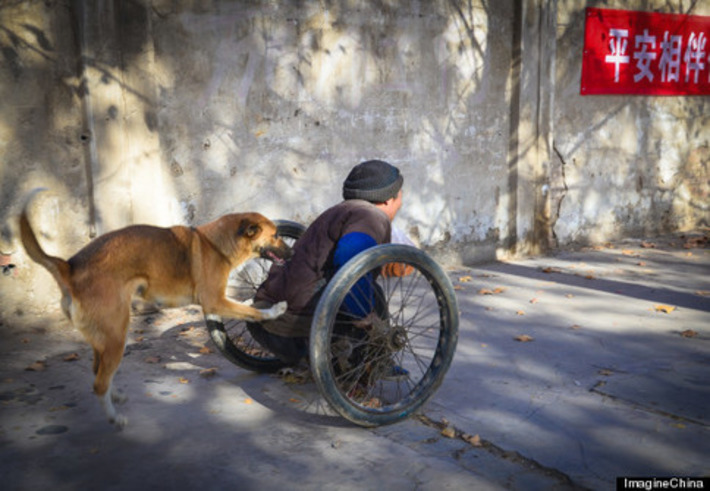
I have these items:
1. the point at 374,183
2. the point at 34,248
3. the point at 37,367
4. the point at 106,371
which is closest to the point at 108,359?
the point at 106,371

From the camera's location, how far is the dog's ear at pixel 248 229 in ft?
12.3

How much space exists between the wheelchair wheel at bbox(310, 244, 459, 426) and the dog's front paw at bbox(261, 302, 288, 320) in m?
0.31

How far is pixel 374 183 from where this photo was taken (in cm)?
382

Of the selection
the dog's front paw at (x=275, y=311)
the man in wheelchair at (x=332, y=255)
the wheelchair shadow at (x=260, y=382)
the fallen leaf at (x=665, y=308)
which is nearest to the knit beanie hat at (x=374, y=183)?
the man in wheelchair at (x=332, y=255)

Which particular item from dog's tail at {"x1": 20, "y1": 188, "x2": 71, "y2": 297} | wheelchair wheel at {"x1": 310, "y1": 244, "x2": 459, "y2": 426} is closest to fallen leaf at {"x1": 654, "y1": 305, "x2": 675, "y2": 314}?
wheelchair wheel at {"x1": 310, "y1": 244, "x2": 459, "y2": 426}

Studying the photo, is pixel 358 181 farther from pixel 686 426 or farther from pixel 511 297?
pixel 511 297

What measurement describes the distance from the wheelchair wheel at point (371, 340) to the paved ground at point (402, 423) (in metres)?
0.19

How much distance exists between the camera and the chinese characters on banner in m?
8.36

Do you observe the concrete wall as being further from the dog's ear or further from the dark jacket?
the dark jacket

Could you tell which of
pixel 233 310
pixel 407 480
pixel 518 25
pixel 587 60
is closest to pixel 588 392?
pixel 407 480

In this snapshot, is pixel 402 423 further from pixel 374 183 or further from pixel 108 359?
pixel 108 359

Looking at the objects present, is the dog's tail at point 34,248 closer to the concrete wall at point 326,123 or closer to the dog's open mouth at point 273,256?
the dog's open mouth at point 273,256

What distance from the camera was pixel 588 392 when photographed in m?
4.01

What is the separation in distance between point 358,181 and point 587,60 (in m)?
5.70
